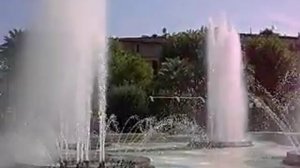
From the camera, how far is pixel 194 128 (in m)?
22.1

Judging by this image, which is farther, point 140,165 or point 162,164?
point 162,164

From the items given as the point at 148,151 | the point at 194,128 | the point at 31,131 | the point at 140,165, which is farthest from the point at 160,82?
the point at 140,165

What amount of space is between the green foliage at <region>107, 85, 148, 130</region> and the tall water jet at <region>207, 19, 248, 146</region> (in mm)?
6684

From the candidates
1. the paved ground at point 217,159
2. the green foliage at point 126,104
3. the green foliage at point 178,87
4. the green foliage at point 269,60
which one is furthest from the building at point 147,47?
the paved ground at point 217,159

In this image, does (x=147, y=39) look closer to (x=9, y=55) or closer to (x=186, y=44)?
(x=186, y=44)

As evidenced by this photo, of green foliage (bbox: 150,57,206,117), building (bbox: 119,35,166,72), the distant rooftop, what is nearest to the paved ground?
green foliage (bbox: 150,57,206,117)

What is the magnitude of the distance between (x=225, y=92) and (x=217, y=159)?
251 inches

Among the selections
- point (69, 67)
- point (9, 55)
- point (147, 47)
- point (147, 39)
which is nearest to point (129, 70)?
point (9, 55)

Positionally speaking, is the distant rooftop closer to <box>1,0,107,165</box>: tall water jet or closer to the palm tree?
the palm tree

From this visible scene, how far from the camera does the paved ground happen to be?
37.3ft

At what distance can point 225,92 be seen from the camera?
743 inches

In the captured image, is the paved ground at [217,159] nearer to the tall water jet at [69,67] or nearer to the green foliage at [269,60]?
the tall water jet at [69,67]

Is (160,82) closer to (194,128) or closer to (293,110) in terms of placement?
(293,110)

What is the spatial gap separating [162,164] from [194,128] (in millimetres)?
10566
